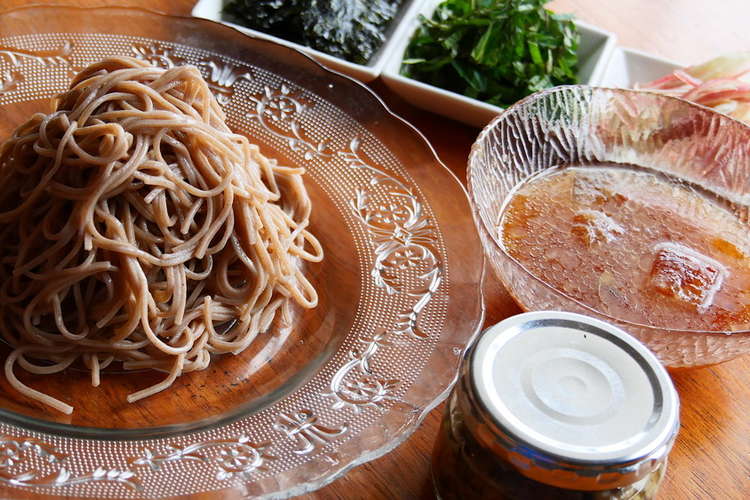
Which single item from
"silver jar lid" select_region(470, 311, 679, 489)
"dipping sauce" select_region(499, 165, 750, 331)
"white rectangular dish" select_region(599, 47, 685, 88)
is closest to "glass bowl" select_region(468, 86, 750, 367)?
"dipping sauce" select_region(499, 165, 750, 331)

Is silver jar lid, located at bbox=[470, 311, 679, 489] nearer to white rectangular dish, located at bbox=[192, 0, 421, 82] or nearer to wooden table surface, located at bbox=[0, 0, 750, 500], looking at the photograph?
wooden table surface, located at bbox=[0, 0, 750, 500]

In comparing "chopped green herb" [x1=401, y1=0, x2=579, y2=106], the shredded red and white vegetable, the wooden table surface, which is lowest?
the wooden table surface

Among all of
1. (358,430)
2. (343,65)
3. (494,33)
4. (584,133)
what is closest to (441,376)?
(358,430)

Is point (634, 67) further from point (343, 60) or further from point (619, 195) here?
point (343, 60)

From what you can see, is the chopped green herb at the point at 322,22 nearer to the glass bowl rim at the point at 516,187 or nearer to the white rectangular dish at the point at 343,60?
the white rectangular dish at the point at 343,60

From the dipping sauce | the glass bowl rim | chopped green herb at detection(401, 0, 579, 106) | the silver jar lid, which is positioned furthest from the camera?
chopped green herb at detection(401, 0, 579, 106)

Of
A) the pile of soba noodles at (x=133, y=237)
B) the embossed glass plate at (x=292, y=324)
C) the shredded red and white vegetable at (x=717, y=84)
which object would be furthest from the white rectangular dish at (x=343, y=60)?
the shredded red and white vegetable at (x=717, y=84)
